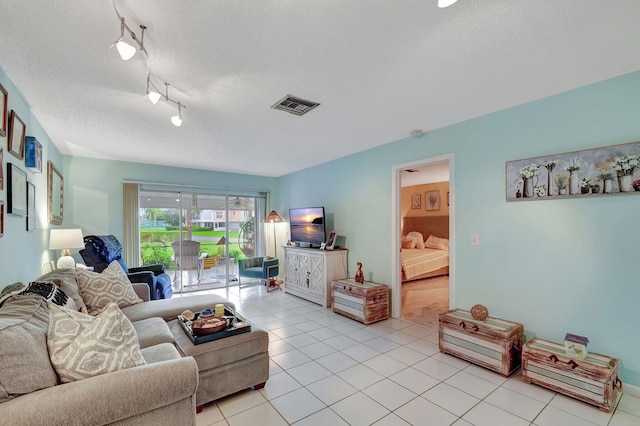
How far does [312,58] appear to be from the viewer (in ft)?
6.26

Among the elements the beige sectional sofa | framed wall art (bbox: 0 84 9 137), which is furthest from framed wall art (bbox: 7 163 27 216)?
the beige sectional sofa

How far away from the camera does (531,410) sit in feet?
6.56

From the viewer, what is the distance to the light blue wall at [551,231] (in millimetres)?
2156

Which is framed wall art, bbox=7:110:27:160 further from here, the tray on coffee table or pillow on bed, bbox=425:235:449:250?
pillow on bed, bbox=425:235:449:250

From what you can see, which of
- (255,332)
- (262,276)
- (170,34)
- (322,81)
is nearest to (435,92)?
(322,81)

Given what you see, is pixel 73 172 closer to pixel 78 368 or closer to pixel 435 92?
pixel 78 368

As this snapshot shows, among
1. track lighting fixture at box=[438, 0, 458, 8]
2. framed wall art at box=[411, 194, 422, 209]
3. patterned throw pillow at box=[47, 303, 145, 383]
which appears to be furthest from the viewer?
framed wall art at box=[411, 194, 422, 209]

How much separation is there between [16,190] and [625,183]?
4.63 m

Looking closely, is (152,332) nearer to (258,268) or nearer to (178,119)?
(178,119)

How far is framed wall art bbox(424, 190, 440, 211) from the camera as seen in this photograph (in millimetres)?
7430

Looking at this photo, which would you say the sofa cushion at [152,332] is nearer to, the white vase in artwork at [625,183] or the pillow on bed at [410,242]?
the white vase in artwork at [625,183]

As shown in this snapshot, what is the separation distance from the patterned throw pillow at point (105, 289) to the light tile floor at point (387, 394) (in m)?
1.43

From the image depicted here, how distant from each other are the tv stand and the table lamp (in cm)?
302

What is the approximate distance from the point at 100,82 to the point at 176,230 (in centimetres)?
378
